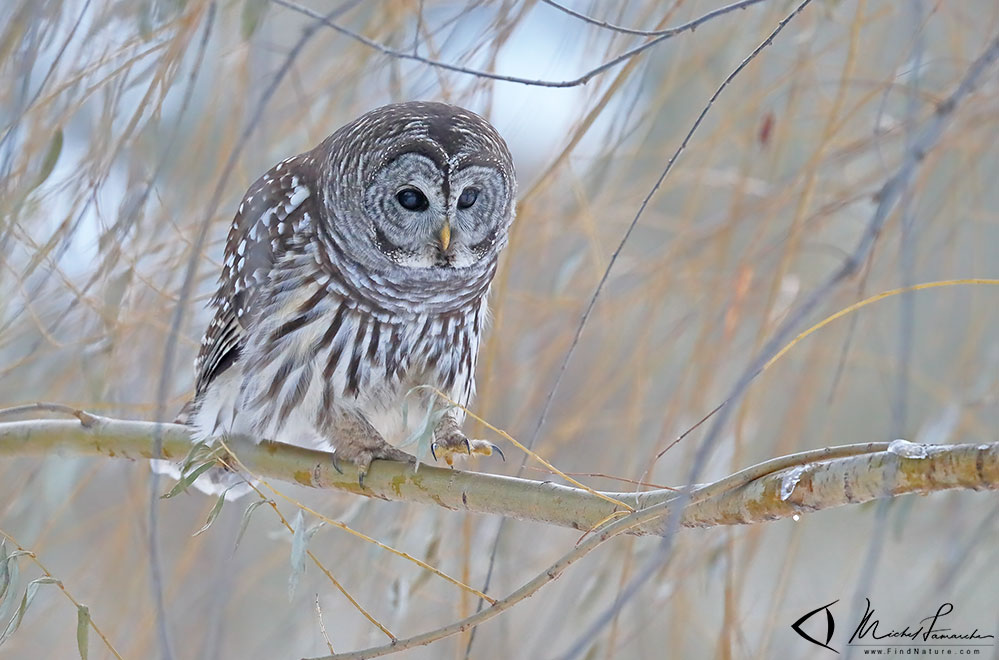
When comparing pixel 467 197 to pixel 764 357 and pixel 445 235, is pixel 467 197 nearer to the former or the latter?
pixel 445 235

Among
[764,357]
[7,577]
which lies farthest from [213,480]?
[764,357]

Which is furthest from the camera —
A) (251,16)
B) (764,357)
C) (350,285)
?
(350,285)

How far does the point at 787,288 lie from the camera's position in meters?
2.08

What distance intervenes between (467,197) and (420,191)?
93 mm

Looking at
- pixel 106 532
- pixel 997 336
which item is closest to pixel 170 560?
pixel 106 532

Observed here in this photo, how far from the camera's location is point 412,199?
203 cm

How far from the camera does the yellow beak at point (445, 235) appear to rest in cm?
199

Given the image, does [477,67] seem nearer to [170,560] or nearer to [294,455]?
[294,455]

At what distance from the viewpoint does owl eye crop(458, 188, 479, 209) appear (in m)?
2.01

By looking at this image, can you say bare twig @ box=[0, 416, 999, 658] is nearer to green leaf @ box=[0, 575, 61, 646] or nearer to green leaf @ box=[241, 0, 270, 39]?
green leaf @ box=[0, 575, 61, 646]

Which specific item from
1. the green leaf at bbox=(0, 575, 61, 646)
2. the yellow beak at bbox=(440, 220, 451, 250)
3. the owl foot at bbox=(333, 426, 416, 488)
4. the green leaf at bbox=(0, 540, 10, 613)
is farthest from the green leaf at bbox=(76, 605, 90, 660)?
the yellow beak at bbox=(440, 220, 451, 250)

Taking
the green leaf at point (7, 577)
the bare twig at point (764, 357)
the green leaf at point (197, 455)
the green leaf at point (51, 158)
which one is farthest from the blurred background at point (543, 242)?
the bare twig at point (764, 357)

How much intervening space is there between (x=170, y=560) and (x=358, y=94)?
2.10m

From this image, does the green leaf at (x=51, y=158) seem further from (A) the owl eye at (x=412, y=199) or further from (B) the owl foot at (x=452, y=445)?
(B) the owl foot at (x=452, y=445)
